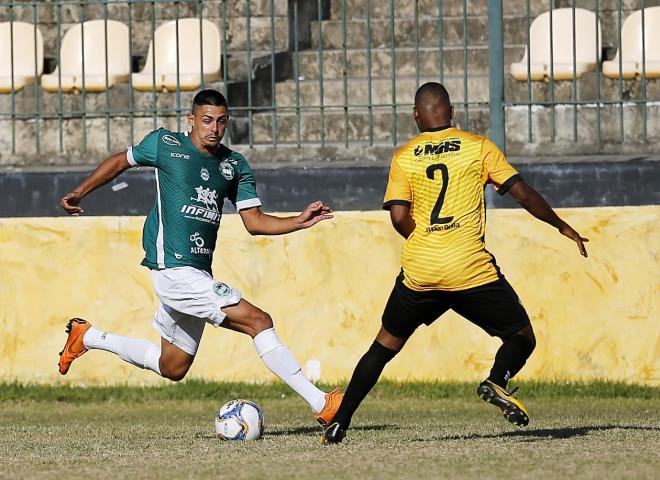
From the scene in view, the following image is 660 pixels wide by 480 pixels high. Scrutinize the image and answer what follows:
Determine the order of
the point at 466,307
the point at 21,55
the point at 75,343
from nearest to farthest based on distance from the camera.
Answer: the point at 466,307 → the point at 75,343 → the point at 21,55

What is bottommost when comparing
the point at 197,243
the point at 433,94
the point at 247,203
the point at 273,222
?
the point at 197,243

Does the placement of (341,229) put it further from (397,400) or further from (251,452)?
(251,452)

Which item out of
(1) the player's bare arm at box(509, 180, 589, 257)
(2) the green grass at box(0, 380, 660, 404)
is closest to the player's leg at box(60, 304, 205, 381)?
(1) the player's bare arm at box(509, 180, 589, 257)

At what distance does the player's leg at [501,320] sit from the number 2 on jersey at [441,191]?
0.38 m

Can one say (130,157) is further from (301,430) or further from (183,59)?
(183,59)

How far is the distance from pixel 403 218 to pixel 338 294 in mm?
3723

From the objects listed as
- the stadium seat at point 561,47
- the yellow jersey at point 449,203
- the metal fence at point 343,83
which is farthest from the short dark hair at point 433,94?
the stadium seat at point 561,47

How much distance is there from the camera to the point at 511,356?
778cm

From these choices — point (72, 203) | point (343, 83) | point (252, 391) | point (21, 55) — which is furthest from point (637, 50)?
point (21, 55)

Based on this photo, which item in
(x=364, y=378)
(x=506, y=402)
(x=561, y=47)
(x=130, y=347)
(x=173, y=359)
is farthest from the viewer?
(x=561, y=47)

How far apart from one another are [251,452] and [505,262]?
161 inches

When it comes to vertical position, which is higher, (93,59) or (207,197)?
(93,59)

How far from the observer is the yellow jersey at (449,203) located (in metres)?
7.60

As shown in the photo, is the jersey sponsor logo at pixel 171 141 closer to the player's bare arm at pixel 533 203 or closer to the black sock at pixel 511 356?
the player's bare arm at pixel 533 203
